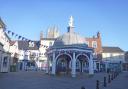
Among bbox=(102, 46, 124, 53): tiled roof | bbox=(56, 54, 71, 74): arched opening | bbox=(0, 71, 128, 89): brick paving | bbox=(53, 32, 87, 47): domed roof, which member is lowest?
bbox=(0, 71, 128, 89): brick paving

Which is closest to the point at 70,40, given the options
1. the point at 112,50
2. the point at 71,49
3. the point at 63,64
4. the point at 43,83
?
the point at 71,49

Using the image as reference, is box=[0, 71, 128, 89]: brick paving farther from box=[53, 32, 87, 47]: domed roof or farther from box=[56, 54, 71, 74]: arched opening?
box=[56, 54, 71, 74]: arched opening

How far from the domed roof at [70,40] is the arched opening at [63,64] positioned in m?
2.69

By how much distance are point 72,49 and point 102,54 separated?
4442 centimetres

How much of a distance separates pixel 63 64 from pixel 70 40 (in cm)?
914

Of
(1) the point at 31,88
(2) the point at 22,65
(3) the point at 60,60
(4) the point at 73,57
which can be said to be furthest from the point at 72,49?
(2) the point at 22,65

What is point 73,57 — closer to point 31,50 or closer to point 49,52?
point 49,52

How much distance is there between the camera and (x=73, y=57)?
37250mm

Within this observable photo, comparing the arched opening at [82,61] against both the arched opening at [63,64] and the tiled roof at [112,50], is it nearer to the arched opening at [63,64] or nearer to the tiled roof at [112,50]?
the arched opening at [63,64]

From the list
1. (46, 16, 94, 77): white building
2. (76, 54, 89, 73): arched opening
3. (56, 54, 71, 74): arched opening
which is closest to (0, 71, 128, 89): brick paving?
(46, 16, 94, 77): white building

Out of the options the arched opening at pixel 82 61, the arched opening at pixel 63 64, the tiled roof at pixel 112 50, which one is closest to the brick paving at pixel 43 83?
the arched opening at pixel 82 61

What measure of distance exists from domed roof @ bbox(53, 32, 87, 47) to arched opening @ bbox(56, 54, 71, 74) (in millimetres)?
2687

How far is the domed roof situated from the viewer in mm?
38031

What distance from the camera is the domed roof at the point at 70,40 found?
38031 mm
